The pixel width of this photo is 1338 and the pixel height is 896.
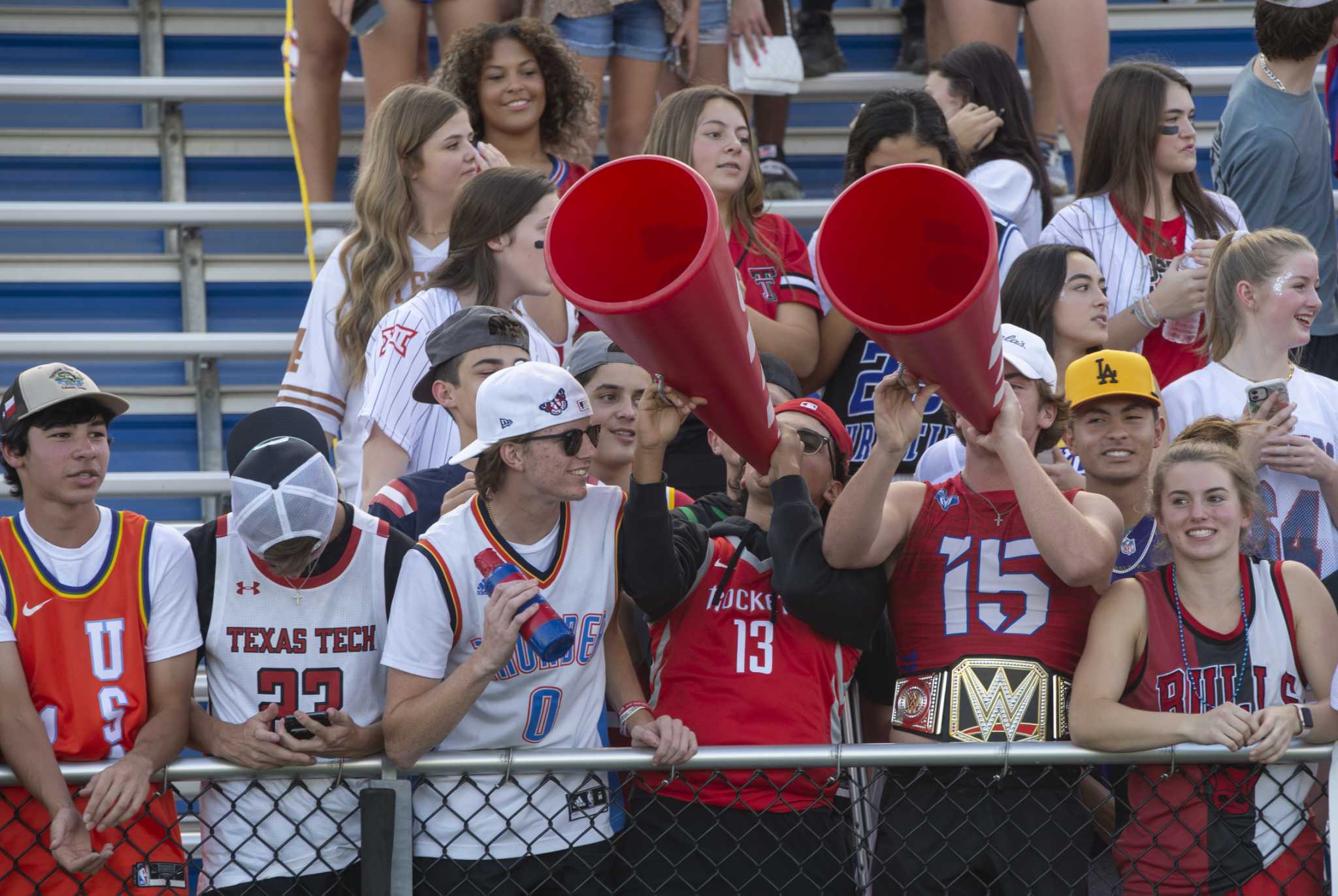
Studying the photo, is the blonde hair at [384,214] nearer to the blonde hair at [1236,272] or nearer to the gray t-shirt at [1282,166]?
the blonde hair at [1236,272]

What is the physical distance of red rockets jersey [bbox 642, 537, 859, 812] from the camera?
2.27m

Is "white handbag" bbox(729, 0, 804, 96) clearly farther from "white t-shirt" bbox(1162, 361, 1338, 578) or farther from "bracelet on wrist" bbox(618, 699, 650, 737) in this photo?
"bracelet on wrist" bbox(618, 699, 650, 737)

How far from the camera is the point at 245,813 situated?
7.30 ft

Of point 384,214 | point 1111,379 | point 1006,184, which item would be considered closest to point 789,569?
point 1111,379

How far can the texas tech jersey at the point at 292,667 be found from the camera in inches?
87.0

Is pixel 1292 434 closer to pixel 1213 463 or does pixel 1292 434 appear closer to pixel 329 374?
pixel 1213 463

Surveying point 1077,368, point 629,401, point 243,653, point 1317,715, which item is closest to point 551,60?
point 629,401

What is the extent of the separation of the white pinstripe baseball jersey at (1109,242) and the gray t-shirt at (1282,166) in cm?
44

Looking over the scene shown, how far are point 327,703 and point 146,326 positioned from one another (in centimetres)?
283

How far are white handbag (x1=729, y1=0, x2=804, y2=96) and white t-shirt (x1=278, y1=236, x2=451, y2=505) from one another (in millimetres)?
1369

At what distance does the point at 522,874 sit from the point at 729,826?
1.05ft

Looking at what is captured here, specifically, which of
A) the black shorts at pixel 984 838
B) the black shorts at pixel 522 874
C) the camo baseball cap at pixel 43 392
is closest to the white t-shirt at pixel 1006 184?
the black shorts at pixel 984 838

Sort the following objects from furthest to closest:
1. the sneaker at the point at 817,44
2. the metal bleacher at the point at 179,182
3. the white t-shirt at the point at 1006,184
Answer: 1. the sneaker at the point at 817,44
2. the metal bleacher at the point at 179,182
3. the white t-shirt at the point at 1006,184

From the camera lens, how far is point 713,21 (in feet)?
14.0
